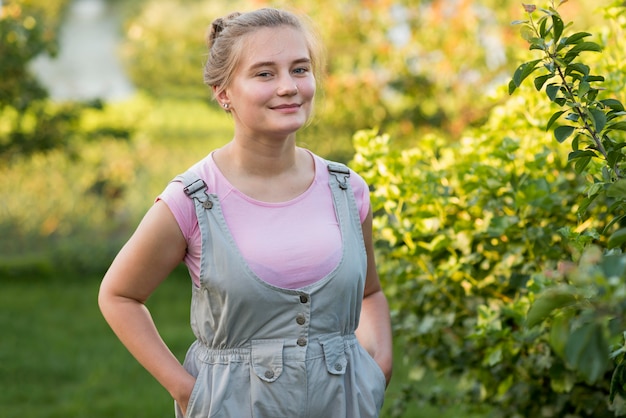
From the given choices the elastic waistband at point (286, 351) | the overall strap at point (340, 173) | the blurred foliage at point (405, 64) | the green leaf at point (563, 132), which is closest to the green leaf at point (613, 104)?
the green leaf at point (563, 132)

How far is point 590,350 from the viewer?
3.66 feet

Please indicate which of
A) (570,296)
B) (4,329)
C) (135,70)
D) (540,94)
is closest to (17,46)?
(4,329)

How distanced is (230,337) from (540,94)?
58.1 inches

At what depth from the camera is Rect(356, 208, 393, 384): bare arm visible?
2432mm

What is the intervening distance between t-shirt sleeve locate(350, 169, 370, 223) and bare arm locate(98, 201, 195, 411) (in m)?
0.48

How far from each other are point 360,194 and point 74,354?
4030mm

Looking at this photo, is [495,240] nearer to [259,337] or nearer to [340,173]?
[340,173]

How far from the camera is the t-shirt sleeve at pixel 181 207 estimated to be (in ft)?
6.91

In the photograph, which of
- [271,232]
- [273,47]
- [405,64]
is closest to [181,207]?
[271,232]

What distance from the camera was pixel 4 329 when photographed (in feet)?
21.0

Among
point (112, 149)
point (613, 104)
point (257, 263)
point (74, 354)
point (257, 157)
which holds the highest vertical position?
point (613, 104)

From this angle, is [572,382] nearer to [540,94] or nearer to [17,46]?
[540,94]

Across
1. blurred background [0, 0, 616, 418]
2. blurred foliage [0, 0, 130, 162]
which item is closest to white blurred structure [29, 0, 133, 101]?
blurred background [0, 0, 616, 418]

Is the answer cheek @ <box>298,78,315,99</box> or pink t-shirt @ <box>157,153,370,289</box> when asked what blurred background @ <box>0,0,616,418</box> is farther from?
pink t-shirt @ <box>157,153,370,289</box>
